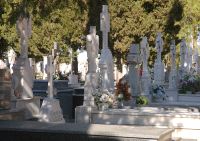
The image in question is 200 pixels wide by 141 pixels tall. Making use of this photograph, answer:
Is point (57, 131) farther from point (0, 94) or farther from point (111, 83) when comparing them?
point (111, 83)

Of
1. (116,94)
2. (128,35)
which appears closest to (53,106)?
(116,94)

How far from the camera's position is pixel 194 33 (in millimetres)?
34750

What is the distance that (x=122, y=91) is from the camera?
51.4 ft

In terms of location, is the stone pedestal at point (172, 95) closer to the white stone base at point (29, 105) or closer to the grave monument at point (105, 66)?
the grave monument at point (105, 66)

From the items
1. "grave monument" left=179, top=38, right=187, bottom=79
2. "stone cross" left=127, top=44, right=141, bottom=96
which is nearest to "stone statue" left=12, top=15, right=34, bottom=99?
"stone cross" left=127, top=44, right=141, bottom=96

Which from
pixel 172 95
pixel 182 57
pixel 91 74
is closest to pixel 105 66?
pixel 91 74

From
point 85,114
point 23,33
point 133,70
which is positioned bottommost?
point 85,114

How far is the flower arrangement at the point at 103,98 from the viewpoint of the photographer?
44.5ft

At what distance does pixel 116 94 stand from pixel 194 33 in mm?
20519

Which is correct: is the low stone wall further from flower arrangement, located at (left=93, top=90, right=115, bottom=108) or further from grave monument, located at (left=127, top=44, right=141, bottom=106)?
grave monument, located at (left=127, top=44, right=141, bottom=106)

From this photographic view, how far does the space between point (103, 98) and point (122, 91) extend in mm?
2103

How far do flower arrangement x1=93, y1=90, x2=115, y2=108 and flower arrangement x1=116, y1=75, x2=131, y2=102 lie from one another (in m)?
1.39

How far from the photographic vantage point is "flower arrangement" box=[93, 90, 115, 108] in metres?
13.6

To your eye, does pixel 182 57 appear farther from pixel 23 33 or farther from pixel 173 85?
pixel 23 33
